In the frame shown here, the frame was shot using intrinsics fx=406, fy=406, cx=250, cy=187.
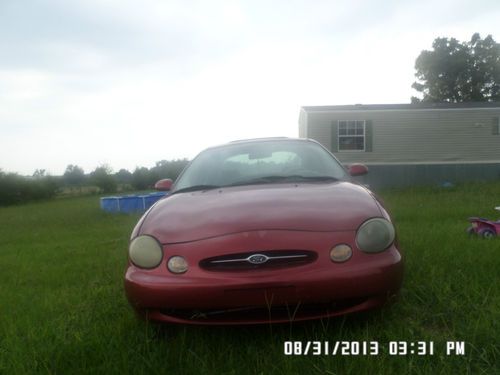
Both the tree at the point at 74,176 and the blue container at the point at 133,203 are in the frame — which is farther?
the tree at the point at 74,176

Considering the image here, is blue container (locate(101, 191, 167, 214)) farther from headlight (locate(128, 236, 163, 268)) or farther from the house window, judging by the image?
headlight (locate(128, 236, 163, 268))

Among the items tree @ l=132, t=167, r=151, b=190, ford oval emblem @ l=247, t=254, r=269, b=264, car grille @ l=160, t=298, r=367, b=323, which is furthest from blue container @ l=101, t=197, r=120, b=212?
tree @ l=132, t=167, r=151, b=190

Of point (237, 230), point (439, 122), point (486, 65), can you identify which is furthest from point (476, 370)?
point (486, 65)

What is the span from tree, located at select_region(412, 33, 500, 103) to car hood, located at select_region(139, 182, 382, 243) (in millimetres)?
39457

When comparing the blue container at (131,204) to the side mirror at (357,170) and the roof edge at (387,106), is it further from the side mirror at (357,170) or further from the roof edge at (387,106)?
the side mirror at (357,170)

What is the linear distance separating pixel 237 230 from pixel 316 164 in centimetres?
142

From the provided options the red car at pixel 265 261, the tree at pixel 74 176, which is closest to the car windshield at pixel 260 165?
the red car at pixel 265 261

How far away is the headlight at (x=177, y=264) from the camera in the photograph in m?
2.09

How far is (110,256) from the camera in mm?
5109

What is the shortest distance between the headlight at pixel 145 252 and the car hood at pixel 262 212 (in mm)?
47

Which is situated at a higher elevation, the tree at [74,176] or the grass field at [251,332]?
the tree at [74,176]

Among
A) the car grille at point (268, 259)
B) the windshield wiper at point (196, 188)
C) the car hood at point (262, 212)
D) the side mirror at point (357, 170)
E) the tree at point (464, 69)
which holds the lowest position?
the car grille at point (268, 259)

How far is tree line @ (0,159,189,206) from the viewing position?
28719 mm

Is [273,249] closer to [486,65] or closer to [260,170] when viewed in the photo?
[260,170]
